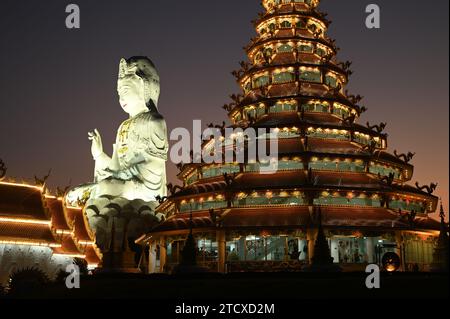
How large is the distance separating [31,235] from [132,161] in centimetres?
3377

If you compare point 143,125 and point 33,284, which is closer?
point 33,284

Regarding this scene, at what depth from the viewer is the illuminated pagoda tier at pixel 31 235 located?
29.9 metres

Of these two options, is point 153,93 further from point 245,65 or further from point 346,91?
point 346,91

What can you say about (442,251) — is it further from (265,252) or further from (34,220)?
(34,220)

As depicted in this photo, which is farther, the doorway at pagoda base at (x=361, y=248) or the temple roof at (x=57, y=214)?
the doorway at pagoda base at (x=361, y=248)

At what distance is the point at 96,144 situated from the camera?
218 ft

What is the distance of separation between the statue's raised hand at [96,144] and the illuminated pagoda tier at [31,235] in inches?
1247

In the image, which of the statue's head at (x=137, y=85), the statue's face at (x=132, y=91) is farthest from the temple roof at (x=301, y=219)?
the statue's head at (x=137, y=85)

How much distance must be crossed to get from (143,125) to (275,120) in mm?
25899

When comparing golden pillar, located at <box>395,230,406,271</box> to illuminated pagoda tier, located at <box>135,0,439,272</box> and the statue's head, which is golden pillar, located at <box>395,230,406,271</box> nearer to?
illuminated pagoda tier, located at <box>135,0,439,272</box>

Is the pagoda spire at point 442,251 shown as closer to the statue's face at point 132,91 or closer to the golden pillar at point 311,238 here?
the golden pillar at point 311,238
